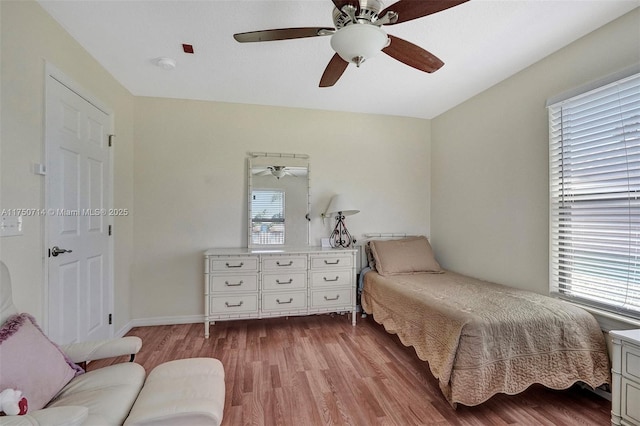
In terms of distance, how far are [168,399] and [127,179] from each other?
2.56m

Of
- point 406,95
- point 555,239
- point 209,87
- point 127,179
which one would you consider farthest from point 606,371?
point 127,179

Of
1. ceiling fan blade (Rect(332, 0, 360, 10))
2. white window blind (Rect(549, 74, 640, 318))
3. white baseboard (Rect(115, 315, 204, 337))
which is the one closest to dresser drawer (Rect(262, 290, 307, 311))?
white baseboard (Rect(115, 315, 204, 337))

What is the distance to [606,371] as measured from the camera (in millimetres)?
1964

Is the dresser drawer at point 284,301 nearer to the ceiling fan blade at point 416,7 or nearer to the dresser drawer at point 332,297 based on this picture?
the dresser drawer at point 332,297

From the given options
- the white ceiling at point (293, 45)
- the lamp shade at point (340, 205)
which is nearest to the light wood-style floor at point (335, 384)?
the lamp shade at point (340, 205)

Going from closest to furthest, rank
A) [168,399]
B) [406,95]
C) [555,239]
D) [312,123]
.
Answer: [168,399], [555,239], [406,95], [312,123]

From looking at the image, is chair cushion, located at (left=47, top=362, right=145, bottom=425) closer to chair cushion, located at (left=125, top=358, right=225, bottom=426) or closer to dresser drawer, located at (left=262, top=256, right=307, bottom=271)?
chair cushion, located at (left=125, top=358, right=225, bottom=426)

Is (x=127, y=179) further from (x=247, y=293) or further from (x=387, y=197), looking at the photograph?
A: (x=387, y=197)

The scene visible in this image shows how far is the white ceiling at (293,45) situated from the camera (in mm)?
1889

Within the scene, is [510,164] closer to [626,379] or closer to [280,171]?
→ [626,379]

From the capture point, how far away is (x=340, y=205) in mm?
3424

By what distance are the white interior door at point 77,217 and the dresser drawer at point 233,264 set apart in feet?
3.09

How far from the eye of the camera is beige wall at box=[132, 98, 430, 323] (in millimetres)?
3293

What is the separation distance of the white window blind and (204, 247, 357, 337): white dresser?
6.11ft
